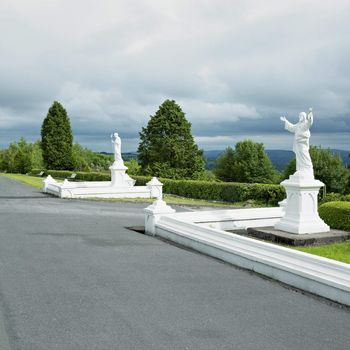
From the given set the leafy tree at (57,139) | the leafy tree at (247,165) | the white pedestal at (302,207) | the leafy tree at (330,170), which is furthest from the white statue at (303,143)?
the leafy tree at (247,165)

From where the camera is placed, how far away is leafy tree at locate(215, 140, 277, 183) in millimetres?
69688

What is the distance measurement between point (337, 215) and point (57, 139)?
4859 centimetres

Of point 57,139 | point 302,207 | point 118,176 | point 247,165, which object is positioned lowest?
point 302,207

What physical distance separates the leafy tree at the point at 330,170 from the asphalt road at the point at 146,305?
50245mm

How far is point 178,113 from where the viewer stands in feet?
122

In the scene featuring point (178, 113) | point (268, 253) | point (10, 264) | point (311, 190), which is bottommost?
point (10, 264)

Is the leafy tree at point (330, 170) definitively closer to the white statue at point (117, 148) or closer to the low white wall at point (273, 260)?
the white statue at point (117, 148)

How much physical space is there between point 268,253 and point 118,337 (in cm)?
370

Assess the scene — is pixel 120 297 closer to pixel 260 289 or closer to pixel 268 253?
pixel 260 289

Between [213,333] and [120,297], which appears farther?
[120,297]

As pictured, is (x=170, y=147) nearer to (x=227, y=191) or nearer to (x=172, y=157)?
(x=172, y=157)

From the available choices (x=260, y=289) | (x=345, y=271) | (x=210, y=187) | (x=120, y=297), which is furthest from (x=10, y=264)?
(x=210, y=187)

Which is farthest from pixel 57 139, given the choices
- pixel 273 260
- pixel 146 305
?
pixel 146 305

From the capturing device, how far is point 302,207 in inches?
414
